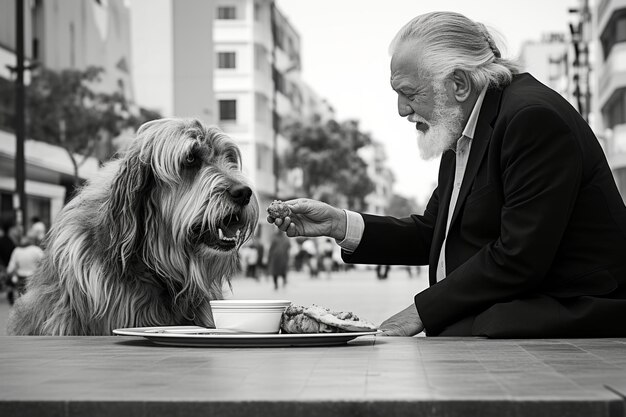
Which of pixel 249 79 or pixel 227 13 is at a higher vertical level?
pixel 227 13

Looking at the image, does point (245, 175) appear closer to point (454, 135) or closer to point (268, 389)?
point (454, 135)

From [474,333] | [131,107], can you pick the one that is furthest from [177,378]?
[131,107]

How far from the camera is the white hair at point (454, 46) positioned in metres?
4.23

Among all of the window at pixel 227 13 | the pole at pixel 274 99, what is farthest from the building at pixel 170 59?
the pole at pixel 274 99

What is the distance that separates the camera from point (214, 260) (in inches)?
174

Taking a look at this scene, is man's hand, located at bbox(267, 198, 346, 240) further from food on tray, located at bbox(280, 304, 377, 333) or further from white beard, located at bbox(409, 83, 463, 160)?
food on tray, located at bbox(280, 304, 377, 333)

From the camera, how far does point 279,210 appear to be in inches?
174

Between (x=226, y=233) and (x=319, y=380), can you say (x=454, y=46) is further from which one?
(x=319, y=380)

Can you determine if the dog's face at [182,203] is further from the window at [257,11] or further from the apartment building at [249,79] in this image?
the window at [257,11]

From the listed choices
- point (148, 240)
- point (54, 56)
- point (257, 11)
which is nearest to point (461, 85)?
point (148, 240)

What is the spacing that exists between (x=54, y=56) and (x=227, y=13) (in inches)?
1635

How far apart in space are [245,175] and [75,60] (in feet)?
126

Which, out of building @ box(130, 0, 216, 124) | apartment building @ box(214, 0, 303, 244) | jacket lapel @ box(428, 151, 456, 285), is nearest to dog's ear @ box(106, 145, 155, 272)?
jacket lapel @ box(428, 151, 456, 285)

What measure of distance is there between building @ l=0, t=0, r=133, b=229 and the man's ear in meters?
31.4
